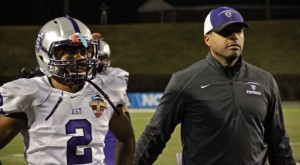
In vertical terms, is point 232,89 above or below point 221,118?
above

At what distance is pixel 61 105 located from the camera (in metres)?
3.18

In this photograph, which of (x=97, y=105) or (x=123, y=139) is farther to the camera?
(x=123, y=139)

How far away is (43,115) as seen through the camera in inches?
125

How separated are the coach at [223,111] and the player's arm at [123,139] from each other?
0.56ft

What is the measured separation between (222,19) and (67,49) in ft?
2.96

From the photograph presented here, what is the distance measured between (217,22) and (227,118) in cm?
54

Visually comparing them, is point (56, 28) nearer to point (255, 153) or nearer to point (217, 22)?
point (217, 22)

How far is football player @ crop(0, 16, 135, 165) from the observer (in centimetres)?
314

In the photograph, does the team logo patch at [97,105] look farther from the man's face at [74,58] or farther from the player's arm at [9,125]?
the player's arm at [9,125]

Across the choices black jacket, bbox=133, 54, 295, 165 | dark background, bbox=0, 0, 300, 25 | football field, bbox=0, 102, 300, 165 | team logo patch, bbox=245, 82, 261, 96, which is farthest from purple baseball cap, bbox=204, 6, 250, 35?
dark background, bbox=0, 0, 300, 25

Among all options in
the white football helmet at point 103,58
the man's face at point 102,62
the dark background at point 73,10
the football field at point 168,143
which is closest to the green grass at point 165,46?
A: the dark background at point 73,10

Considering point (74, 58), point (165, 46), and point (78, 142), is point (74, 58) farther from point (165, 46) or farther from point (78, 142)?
point (165, 46)

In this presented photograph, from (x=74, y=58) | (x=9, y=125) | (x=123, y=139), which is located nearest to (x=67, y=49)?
(x=74, y=58)

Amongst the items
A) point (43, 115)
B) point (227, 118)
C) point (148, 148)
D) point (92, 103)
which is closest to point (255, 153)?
point (227, 118)
